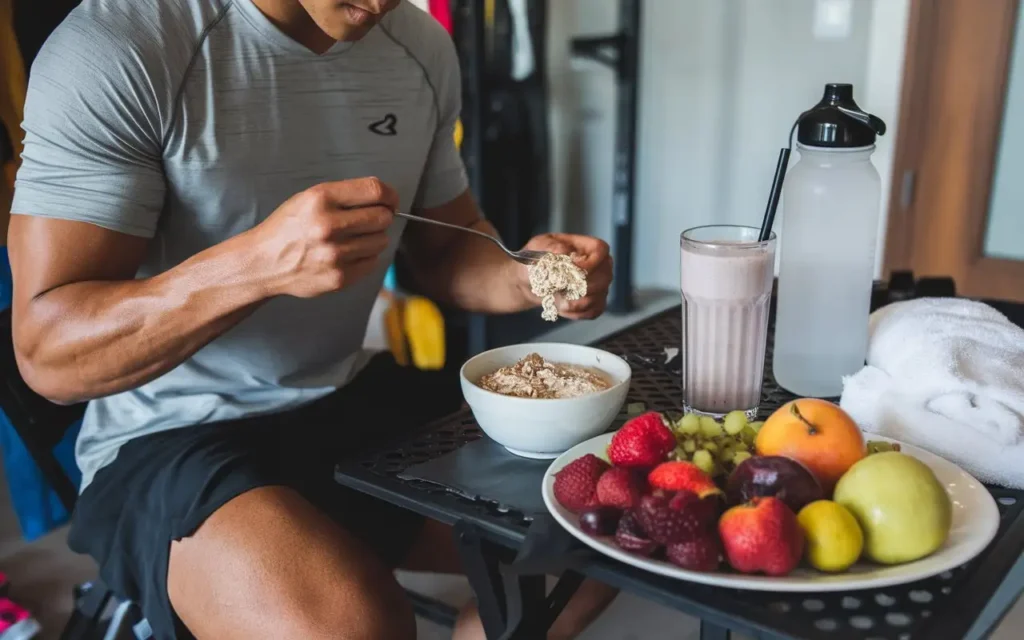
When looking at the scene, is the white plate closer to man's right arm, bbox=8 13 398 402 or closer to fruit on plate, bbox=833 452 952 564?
fruit on plate, bbox=833 452 952 564

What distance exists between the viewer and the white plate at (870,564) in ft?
2.07

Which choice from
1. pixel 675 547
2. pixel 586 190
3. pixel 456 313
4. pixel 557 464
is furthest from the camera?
pixel 586 190

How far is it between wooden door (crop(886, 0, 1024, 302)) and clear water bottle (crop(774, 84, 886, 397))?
1.96 meters

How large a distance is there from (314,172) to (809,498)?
79cm

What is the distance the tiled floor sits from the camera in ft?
5.48

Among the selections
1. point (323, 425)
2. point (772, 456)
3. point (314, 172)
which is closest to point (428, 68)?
point (314, 172)

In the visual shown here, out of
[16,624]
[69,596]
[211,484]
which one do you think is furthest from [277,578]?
[69,596]

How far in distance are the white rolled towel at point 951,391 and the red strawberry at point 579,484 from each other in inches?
12.7

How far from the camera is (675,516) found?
64 cm

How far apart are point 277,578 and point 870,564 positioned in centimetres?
57

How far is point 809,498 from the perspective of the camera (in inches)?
26.7

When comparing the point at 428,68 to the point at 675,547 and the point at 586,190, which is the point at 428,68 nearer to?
the point at 675,547

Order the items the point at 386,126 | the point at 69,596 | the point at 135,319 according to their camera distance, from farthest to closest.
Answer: the point at 69,596 < the point at 386,126 < the point at 135,319

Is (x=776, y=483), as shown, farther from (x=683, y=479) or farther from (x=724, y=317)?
(x=724, y=317)
